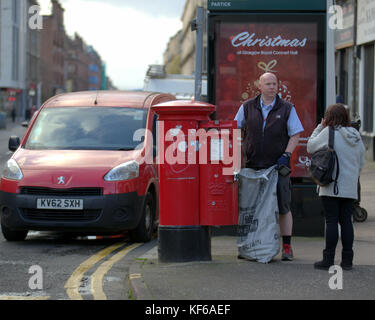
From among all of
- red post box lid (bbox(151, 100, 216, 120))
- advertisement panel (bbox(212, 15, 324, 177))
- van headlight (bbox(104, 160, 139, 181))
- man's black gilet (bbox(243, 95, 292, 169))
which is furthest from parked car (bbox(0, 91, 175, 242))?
man's black gilet (bbox(243, 95, 292, 169))

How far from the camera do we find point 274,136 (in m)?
7.48

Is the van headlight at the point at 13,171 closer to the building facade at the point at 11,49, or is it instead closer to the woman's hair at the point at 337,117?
the woman's hair at the point at 337,117

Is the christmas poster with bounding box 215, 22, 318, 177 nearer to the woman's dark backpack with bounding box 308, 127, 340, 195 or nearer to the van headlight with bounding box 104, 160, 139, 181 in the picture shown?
the van headlight with bounding box 104, 160, 139, 181

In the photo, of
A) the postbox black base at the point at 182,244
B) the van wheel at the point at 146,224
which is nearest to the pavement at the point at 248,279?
the postbox black base at the point at 182,244

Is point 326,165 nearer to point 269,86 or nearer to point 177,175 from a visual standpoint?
point 269,86

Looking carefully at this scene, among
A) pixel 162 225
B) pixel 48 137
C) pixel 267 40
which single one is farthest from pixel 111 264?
pixel 267 40

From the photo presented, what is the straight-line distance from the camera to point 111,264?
7.80 m

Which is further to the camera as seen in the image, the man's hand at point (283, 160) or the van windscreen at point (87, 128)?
the van windscreen at point (87, 128)

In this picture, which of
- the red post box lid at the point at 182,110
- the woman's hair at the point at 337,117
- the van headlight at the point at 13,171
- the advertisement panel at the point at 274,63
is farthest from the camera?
the advertisement panel at the point at 274,63

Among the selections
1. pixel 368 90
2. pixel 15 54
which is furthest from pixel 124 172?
pixel 15 54

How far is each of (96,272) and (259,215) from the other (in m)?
1.73

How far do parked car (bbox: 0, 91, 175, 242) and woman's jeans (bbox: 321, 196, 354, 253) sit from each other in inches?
109

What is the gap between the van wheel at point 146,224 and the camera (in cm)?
926

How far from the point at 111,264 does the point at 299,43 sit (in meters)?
3.86
